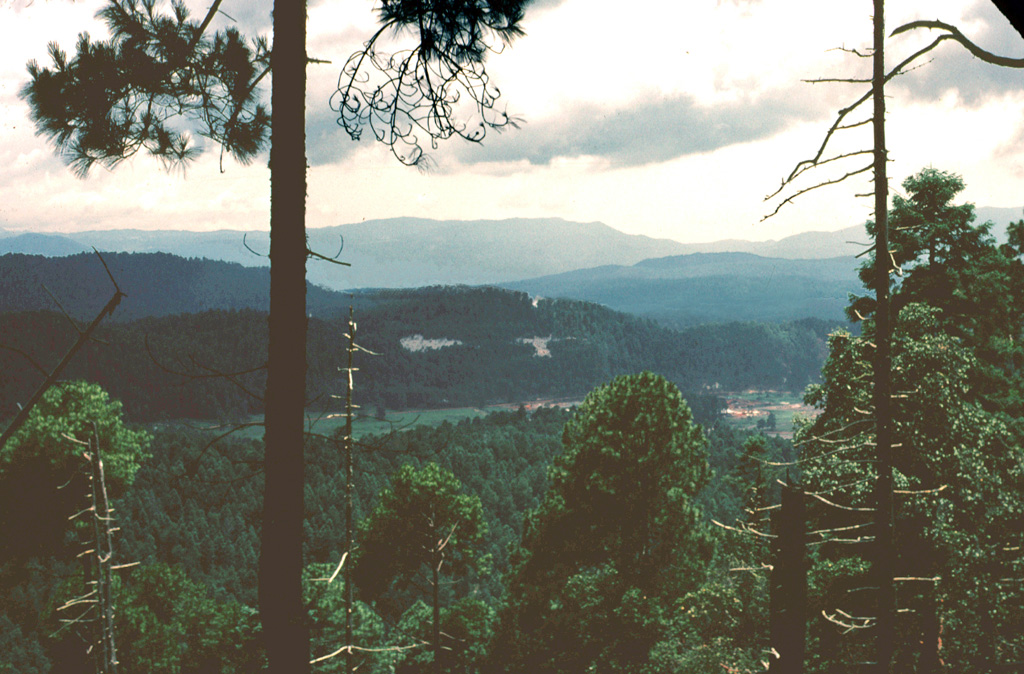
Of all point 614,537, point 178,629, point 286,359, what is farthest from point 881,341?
point 178,629

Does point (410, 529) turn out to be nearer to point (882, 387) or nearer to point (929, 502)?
point (929, 502)

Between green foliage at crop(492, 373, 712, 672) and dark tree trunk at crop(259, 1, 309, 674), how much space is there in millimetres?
16605

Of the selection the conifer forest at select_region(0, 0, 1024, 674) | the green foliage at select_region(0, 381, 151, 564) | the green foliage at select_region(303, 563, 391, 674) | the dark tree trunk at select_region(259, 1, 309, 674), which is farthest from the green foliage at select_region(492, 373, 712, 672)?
the green foliage at select_region(0, 381, 151, 564)

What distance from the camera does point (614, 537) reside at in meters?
21.3

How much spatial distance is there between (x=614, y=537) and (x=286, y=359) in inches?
707

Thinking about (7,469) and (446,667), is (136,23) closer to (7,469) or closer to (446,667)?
(446,667)

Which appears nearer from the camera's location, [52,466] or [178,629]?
[178,629]

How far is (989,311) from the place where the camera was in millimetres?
20031

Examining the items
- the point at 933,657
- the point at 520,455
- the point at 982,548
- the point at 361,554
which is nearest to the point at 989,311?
the point at 982,548

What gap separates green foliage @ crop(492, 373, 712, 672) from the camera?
Result: 20500 millimetres

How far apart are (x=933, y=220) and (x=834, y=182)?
1562cm

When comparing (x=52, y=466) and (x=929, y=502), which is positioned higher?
(x=929, y=502)

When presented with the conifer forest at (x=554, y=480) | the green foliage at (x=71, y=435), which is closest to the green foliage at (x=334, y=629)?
the conifer forest at (x=554, y=480)

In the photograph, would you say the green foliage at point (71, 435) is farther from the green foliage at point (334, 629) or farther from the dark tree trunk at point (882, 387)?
the dark tree trunk at point (882, 387)
